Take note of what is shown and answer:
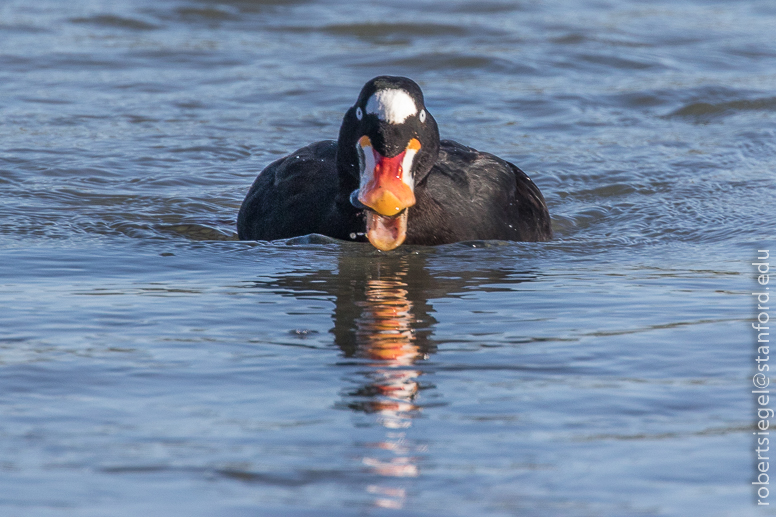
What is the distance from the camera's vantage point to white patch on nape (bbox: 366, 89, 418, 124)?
6.68m

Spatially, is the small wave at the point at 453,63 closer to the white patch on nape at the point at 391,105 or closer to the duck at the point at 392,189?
the duck at the point at 392,189

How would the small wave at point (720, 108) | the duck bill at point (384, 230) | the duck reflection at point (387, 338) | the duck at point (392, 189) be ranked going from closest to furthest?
the duck reflection at point (387, 338) → the duck at point (392, 189) → the duck bill at point (384, 230) → the small wave at point (720, 108)

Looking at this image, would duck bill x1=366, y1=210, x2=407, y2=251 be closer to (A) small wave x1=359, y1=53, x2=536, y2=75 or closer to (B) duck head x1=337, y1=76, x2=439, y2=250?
(B) duck head x1=337, y1=76, x2=439, y2=250

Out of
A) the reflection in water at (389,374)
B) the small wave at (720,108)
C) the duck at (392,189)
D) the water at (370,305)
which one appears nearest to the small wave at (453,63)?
the water at (370,305)

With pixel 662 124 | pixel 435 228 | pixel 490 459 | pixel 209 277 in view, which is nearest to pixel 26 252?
pixel 209 277

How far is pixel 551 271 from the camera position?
7145mm

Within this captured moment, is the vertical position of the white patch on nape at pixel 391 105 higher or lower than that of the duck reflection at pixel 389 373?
higher

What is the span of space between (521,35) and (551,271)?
9.54 m

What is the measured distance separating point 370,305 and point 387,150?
3.13ft

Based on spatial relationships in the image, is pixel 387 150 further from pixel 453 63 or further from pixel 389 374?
pixel 453 63

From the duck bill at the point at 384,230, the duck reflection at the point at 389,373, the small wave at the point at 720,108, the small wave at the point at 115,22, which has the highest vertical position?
the small wave at the point at 115,22

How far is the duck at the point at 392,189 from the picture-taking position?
21.9 feet

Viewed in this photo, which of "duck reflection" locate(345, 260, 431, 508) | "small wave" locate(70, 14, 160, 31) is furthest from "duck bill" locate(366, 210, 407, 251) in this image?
"small wave" locate(70, 14, 160, 31)

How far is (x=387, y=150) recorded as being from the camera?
6.64 metres
